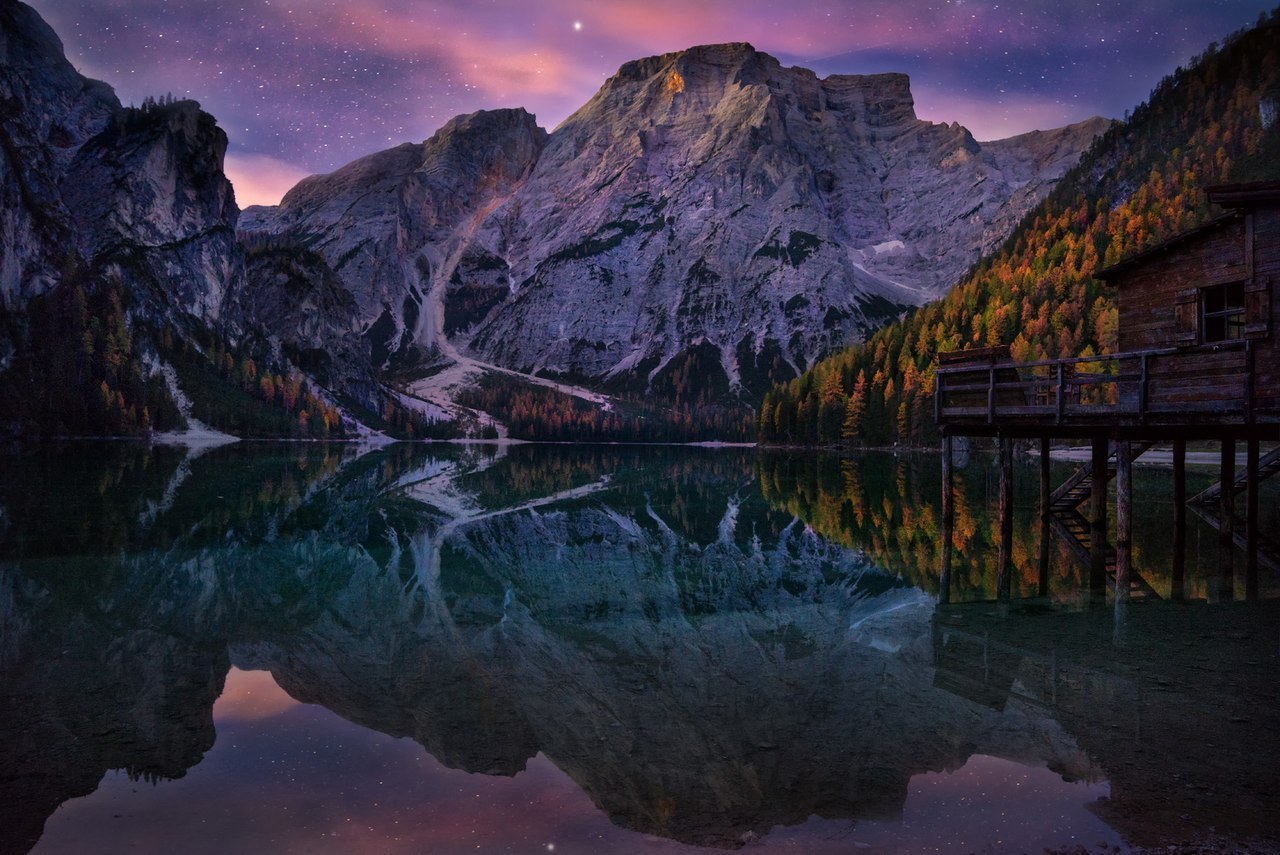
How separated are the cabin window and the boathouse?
32 millimetres

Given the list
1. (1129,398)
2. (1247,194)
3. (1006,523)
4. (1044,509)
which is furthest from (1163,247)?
(1044,509)

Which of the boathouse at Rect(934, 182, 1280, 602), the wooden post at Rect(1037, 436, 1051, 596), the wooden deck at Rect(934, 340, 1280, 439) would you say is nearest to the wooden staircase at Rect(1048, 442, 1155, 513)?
the wooden post at Rect(1037, 436, 1051, 596)

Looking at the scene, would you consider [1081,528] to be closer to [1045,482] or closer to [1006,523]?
[1045,482]

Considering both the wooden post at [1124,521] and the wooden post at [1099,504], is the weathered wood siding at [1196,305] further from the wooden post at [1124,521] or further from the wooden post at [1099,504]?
the wooden post at [1099,504]

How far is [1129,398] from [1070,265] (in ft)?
390

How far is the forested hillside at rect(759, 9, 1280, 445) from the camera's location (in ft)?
399

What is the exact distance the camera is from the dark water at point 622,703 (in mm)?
9578

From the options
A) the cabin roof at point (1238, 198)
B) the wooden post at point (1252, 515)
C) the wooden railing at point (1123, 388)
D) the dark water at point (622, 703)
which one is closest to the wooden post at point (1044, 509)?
the dark water at point (622, 703)

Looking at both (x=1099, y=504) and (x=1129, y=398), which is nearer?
(x=1129, y=398)

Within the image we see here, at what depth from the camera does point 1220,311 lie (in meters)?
24.0

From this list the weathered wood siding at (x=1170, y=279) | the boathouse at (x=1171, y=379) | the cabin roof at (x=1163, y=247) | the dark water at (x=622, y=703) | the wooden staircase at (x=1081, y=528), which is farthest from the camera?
the weathered wood siding at (x=1170, y=279)

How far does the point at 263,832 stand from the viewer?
938 cm

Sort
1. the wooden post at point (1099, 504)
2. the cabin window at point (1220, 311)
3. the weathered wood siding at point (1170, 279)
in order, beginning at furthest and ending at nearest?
1. the wooden post at point (1099, 504)
2. the cabin window at point (1220, 311)
3. the weathered wood siding at point (1170, 279)

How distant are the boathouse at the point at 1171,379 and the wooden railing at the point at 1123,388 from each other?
36mm
